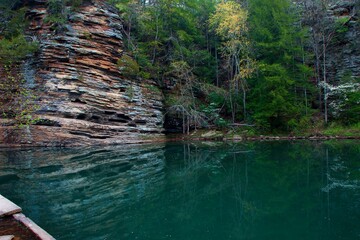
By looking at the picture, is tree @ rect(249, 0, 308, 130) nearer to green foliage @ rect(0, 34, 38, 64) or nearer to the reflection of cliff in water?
the reflection of cliff in water

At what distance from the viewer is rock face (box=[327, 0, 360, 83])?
26.5 metres

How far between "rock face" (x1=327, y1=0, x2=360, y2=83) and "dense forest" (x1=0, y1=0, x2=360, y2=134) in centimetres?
17

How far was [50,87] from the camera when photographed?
61.3 ft

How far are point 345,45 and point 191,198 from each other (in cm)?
2938

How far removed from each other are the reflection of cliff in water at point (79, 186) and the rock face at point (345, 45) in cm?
2410

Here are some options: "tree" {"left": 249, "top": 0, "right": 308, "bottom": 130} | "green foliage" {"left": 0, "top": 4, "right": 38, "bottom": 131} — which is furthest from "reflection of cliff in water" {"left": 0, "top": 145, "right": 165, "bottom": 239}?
"tree" {"left": 249, "top": 0, "right": 308, "bottom": 130}

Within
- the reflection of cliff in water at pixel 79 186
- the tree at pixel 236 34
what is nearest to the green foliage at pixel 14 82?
the reflection of cliff in water at pixel 79 186

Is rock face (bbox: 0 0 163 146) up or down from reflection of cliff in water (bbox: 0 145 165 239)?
up

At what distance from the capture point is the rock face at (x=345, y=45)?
26484mm

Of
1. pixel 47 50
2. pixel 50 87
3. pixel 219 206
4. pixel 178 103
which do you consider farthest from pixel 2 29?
pixel 219 206

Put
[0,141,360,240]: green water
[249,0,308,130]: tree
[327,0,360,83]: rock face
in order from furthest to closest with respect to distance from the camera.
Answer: [327,0,360,83]: rock face
[249,0,308,130]: tree
[0,141,360,240]: green water

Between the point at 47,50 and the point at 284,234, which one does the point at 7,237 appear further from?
the point at 47,50

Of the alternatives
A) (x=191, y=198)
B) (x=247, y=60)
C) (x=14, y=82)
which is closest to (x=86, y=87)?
(x=14, y=82)

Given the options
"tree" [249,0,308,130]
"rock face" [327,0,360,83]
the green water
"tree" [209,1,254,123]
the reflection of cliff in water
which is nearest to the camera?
the green water
